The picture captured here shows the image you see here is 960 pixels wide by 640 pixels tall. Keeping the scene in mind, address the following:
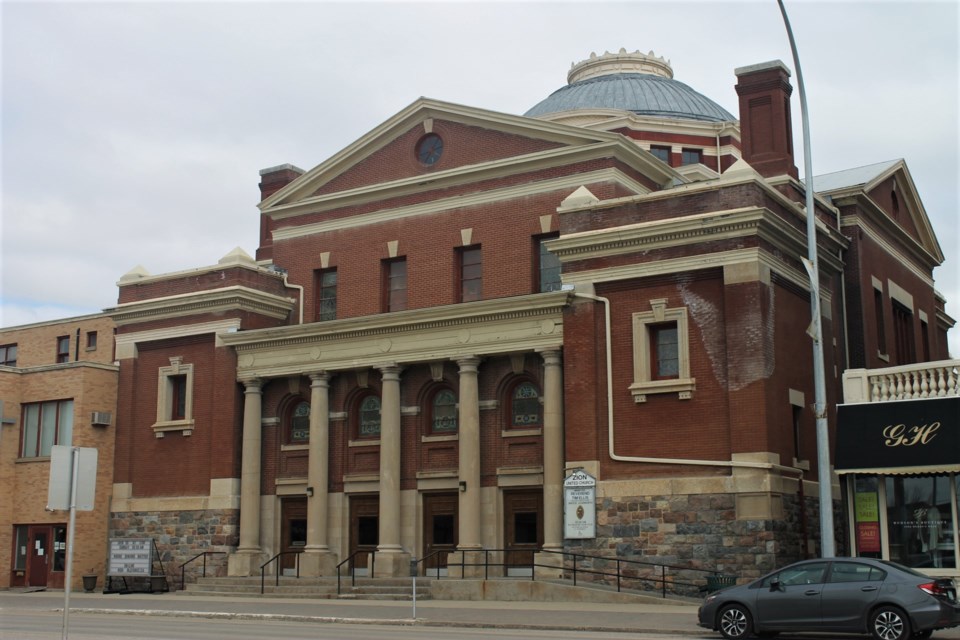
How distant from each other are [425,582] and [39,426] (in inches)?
668

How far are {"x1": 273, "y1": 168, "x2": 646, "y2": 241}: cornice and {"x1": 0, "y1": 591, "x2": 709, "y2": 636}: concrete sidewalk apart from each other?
12.4 metres

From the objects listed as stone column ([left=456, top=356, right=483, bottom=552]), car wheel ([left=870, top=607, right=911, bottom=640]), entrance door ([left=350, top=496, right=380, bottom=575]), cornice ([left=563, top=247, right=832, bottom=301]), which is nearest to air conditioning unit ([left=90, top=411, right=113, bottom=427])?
entrance door ([left=350, top=496, right=380, bottom=575])

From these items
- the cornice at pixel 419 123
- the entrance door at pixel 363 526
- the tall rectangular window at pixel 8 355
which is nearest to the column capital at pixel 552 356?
the cornice at pixel 419 123

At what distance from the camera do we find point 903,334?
131 ft

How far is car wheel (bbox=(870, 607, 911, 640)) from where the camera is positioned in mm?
18812

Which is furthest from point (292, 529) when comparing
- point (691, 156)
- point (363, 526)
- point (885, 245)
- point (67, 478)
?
point (691, 156)

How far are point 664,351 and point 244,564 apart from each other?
48.0 ft

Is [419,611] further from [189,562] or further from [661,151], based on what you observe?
[661,151]

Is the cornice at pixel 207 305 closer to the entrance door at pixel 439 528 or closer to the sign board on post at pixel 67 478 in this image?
the entrance door at pixel 439 528

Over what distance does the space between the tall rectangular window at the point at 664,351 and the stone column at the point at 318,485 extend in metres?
10.9

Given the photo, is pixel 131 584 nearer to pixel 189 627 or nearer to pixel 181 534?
pixel 181 534

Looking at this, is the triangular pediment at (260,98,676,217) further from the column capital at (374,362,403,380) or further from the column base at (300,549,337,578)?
the column base at (300,549,337,578)

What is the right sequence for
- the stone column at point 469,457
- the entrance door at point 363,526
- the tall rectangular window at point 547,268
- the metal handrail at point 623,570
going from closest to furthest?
the metal handrail at point 623,570
the stone column at point 469,457
the tall rectangular window at point 547,268
the entrance door at point 363,526

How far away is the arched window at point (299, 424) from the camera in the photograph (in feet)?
123
